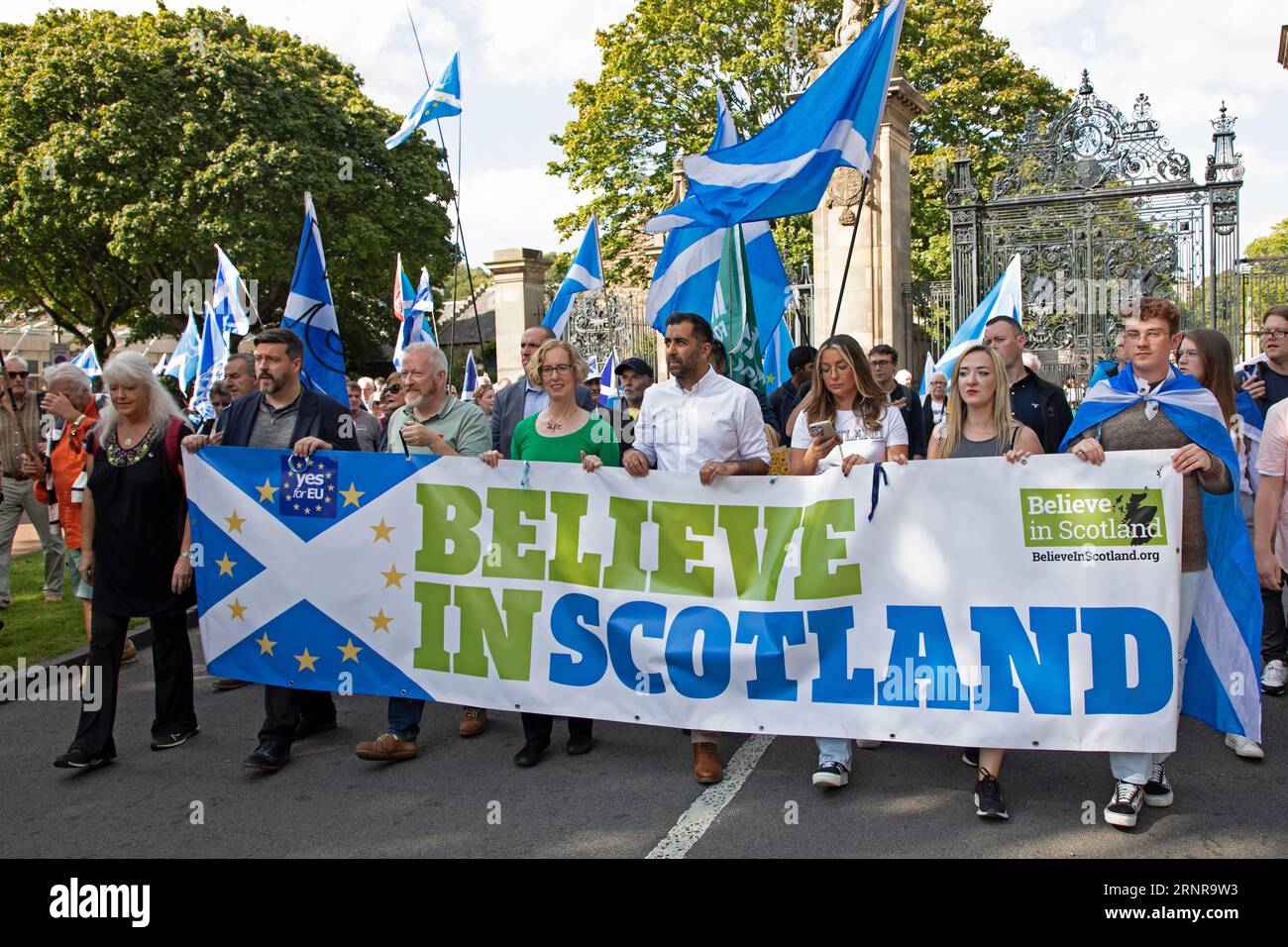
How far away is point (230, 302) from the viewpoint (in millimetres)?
10977

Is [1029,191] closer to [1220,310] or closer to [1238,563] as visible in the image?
[1220,310]

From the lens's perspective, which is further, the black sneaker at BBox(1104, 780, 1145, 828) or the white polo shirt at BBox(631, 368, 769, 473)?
the white polo shirt at BBox(631, 368, 769, 473)

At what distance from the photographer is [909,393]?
7.43 m

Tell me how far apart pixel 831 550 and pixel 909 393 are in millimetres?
3195

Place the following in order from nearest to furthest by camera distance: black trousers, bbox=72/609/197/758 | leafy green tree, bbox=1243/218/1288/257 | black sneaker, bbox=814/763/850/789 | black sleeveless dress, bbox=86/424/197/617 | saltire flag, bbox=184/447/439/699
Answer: black sneaker, bbox=814/763/850/789
black trousers, bbox=72/609/197/758
black sleeveless dress, bbox=86/424/197/617
saltire flag, bbox=184/447/439/699
leafy green tree, bbox=1243/218/1288/257

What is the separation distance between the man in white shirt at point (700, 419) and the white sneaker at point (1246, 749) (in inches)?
92.2

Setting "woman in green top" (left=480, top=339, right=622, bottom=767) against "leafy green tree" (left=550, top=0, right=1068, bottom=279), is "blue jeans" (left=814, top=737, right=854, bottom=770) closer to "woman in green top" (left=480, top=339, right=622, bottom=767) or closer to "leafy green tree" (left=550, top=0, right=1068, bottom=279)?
"woman in green top" (left=480, top=339, right=622, bottom=767)

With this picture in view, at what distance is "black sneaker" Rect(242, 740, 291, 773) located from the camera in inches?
190

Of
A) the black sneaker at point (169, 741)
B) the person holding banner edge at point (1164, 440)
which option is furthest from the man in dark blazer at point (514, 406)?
the person holding banner edge at point (1164, 440)

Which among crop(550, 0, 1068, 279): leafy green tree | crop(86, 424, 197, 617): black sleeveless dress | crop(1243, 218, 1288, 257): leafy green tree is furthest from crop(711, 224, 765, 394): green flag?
crop(1243, 218, 1288, 257): leafy green tree

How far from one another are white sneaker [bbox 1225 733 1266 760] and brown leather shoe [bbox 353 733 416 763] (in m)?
3.74

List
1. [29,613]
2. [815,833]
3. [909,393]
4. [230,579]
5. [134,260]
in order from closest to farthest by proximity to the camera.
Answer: [815,833] → [230,579] → [909,393] → [29,613] → [134,260]

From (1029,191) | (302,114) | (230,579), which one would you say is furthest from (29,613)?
(302,114)

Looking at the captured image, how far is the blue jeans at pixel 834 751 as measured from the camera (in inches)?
176
